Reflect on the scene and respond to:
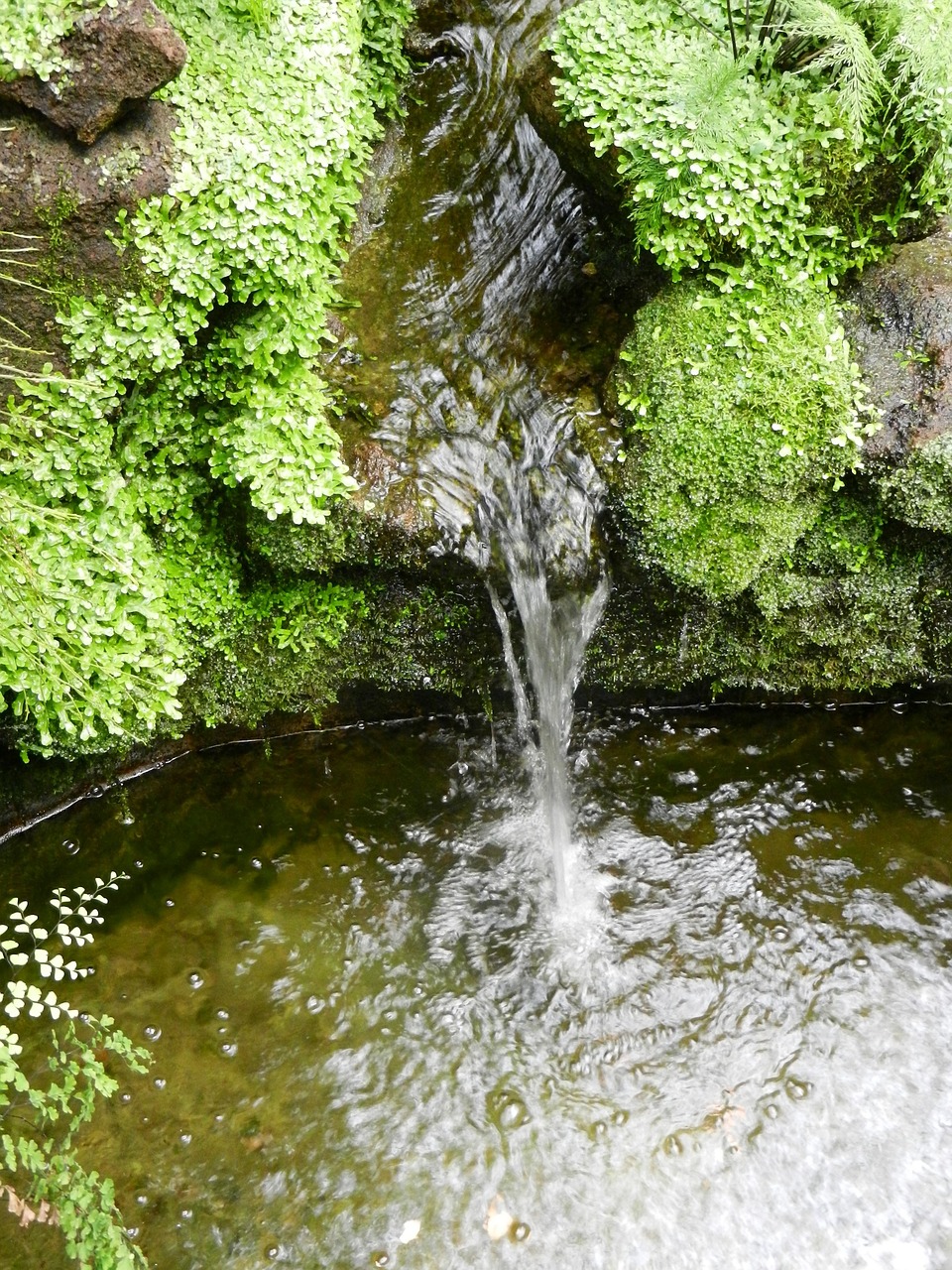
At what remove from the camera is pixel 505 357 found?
509 cm

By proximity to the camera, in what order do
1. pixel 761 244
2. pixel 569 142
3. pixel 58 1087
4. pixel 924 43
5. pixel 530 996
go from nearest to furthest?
1. pixel 58 1087
2. pixel 530 996
3. pixel 924 43
4. pixel 761 244
5. pixel 569 142

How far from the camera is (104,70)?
372cm

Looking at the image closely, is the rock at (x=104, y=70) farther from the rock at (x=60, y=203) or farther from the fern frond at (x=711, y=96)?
the fern frond at (x=711, y=96)

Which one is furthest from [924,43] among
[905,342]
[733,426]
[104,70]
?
[104,70]

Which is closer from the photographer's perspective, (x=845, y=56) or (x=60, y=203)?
(x=60, y=203)

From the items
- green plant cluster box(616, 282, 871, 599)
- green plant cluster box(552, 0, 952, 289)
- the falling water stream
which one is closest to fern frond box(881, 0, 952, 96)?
green plant cluster box(552, 0, 952, 289)

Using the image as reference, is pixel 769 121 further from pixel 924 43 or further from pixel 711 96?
pixel 924 43

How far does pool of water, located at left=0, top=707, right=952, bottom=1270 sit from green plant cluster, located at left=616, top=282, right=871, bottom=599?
1.14 meters

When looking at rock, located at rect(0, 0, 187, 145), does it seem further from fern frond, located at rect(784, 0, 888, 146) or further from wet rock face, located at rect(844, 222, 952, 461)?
wet rock face, located at rect(844, 222, 952, 461)

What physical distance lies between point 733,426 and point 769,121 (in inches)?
53.3

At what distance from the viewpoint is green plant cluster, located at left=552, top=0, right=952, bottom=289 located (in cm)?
426

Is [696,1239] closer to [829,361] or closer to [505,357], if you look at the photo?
[829,361]

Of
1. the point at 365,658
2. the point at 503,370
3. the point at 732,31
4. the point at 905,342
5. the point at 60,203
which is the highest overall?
the point at 732,31

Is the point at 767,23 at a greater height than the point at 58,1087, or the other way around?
→ the point at 767,23
